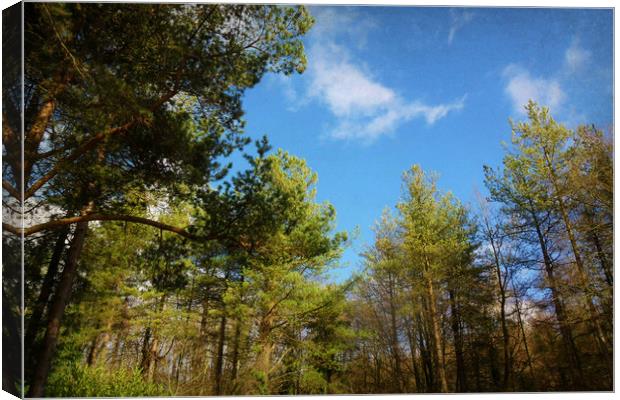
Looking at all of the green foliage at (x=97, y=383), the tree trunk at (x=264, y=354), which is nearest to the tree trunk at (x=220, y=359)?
the tree trunk at (x=264, y=354)

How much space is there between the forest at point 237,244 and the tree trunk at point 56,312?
0.02 metres

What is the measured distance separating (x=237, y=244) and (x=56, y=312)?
2375 millimetres

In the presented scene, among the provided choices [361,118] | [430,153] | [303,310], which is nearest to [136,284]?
[303,310]

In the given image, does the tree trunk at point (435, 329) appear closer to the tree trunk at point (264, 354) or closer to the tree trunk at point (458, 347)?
the tree trunk at point (458, 347)

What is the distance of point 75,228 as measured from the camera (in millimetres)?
5219

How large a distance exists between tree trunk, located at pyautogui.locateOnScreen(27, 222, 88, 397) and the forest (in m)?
0.02

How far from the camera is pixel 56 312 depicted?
5062 millimetres

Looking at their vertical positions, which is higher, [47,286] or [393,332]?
[47,286]

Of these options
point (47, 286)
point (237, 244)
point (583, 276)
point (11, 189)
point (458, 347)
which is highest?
point (11, 189)

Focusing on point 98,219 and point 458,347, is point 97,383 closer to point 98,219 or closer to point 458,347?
point 98,219

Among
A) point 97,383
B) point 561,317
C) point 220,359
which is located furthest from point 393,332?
point 97,383

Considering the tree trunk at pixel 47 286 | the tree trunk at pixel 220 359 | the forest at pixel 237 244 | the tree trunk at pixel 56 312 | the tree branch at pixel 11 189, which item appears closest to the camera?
the tree branch at pixel 11 189

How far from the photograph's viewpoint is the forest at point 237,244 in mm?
4461

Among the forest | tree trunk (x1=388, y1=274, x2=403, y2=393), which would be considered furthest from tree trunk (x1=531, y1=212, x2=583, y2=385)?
tree trunk (x1=388, y1=274, x2=403, y2=393)
